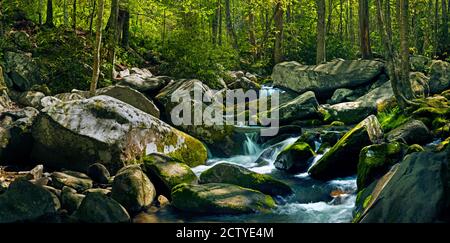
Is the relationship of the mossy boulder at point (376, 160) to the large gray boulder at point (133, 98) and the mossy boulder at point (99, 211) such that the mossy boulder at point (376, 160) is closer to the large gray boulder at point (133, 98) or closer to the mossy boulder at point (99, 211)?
the mossy boulder at point (99, 211)

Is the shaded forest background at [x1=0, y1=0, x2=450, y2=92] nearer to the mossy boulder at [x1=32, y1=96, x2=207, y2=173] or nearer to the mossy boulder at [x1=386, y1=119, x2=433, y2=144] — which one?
the mossy boulder at [x1=386, y1=119, x2=433, y2=144]

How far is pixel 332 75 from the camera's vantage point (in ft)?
65.7

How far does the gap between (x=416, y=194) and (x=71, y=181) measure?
21.4 feet

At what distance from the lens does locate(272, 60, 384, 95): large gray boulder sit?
1961 cm

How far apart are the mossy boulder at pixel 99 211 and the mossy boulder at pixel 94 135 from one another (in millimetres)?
2974

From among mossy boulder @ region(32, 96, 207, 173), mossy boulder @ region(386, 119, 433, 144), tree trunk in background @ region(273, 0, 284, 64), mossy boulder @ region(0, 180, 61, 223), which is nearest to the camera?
mossy boulder @ region(0, 180, 61, 223)

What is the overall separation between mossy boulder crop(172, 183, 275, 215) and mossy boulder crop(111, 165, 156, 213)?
527 millimetres

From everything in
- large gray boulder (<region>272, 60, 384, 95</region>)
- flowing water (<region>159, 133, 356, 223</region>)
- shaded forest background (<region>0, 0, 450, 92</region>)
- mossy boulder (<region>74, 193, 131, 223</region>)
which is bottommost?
flowing water (<region>159, 133, 356, 223</region>)

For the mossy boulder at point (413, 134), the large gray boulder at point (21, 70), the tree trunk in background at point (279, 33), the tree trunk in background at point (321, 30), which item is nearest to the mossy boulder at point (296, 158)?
the mossy boulder at point (413, 134)

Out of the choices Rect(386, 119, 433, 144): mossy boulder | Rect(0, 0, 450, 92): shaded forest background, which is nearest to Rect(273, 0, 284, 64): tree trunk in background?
Rect(0, 0, 450, 92): shaded forest background

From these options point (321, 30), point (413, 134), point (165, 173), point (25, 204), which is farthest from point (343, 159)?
point (321, 30)

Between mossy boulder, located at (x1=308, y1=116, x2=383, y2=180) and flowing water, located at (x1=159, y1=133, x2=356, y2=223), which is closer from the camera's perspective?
flowing water, located at (x1=159, y1=133, x2=356, y2=223)

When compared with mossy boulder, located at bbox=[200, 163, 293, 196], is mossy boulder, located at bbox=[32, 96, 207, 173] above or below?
above

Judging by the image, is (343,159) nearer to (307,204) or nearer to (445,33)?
(307,204)
